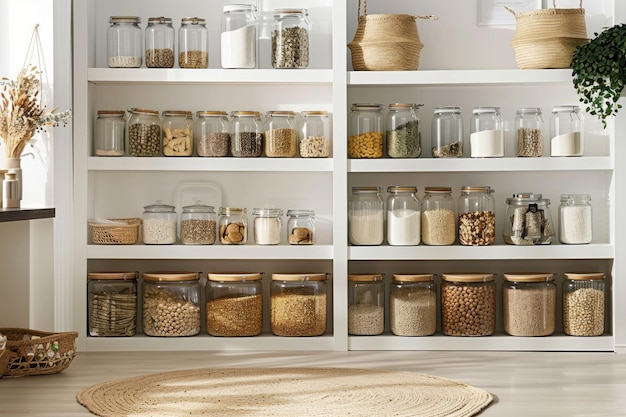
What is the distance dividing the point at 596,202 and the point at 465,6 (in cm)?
110

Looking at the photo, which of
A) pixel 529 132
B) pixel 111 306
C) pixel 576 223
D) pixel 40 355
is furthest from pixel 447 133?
pixel 40 355

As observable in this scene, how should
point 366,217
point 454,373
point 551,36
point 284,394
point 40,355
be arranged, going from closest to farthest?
point 284,394 → point 40,355 → point 454,373 → point 551,36 → point 366,217

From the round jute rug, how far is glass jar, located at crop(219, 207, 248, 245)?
0.70m

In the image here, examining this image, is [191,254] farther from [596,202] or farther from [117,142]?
[596,202]

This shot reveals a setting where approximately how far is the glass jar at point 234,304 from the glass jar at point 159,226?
27 cm

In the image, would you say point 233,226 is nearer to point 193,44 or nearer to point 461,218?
point 193,44

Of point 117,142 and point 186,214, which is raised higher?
point 117,142

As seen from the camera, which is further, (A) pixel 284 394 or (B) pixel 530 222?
(B) pixel 530 222

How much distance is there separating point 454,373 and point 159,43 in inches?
77.1

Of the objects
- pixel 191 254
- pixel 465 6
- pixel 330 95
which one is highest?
pixel 465 6

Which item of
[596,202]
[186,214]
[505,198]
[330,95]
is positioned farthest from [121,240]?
[596,202]

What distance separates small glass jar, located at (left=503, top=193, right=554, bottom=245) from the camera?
426cm

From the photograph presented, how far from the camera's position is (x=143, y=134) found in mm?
4312

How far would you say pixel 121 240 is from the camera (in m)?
4.31
